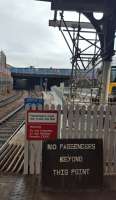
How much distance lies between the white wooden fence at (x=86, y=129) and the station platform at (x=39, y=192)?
1.93 feet

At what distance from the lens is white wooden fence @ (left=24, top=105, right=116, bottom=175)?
859cm

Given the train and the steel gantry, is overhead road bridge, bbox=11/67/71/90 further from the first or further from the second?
the steel gantry

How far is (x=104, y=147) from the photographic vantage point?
8.80 m

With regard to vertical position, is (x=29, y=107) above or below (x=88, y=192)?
above

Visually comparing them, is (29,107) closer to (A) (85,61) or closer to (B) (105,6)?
(B) (105,6)

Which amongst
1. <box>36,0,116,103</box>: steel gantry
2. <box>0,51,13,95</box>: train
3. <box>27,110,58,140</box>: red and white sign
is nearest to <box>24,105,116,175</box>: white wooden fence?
<box>27,110,58,140</box>: red and white sign

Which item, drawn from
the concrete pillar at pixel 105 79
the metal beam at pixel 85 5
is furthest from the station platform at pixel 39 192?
the concrete pillar at pixel 105 79

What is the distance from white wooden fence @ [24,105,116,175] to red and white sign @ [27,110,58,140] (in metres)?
0.16

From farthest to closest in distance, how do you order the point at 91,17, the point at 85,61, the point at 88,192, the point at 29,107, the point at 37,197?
the point at 85,61 → the point at 91,17 → the point at 29,107 → the point at 88,192 → the point at 37,197

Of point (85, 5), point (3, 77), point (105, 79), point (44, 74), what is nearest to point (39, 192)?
point (85, 5)

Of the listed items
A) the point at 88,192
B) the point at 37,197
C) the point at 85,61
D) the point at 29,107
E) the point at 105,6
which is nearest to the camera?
the point at 37,197

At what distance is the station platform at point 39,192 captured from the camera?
714 cm

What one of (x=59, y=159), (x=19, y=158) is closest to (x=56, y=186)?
(x=59, y=159)

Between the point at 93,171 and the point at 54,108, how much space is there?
1.57 m
